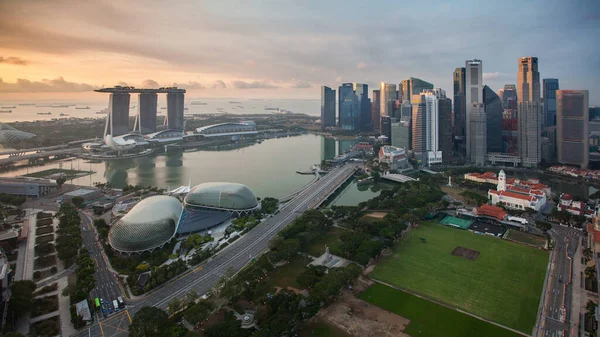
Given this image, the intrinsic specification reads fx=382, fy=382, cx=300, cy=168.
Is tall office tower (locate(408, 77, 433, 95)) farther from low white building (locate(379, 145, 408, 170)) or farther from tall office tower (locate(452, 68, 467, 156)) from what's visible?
low white building (locate(379, 145, 408, 170))

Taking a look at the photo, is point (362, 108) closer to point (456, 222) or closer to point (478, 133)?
point (478, 133)

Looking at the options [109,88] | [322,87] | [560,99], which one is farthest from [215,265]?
[322,87]

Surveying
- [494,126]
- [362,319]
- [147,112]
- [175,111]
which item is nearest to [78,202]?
[362,319]

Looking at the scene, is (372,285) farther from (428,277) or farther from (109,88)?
(109,88)

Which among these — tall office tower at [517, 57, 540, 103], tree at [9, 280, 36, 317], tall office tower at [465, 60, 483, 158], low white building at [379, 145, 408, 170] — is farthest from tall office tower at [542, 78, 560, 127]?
tree at [9, 280, 36, 317]

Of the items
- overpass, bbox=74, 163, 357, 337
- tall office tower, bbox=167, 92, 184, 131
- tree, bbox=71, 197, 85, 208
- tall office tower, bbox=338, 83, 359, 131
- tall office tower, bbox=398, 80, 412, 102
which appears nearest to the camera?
overpass, bbox=74, 163, 357, 337

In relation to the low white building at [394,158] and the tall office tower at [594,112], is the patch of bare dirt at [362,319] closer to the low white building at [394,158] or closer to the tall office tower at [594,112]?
the low white building at [394,158]

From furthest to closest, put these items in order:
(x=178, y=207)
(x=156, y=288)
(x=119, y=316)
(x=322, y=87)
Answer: (x=322, y=87) → (x=178, y=207) → (x=156, y=288) → (x=119, y=316)
